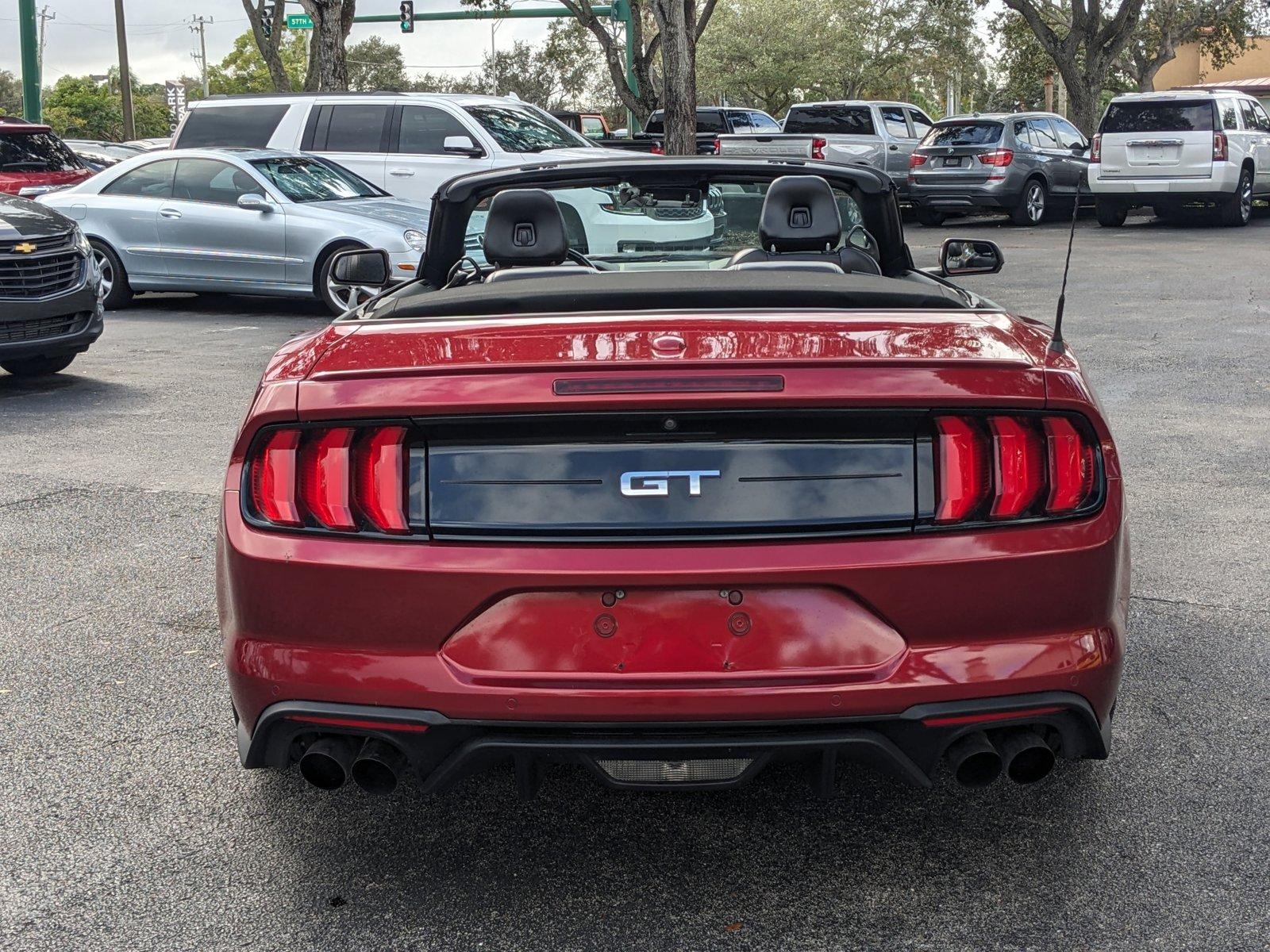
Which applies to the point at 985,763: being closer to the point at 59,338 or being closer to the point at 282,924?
the point at 282,924

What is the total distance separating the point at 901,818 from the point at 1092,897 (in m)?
0.51

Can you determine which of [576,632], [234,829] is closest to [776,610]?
[576,632]

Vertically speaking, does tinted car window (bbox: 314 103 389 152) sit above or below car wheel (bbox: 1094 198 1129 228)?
above

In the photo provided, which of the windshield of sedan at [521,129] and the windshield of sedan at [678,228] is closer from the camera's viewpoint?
the windshield of sedan at [678,228]

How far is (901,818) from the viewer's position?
344cm

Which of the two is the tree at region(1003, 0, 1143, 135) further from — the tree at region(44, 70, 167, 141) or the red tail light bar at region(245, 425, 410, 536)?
the tree at region(44, 70, 167, 141)

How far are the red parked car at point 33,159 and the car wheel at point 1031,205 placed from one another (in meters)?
13.5

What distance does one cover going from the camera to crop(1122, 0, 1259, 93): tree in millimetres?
41031

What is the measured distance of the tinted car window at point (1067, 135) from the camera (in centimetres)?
2402

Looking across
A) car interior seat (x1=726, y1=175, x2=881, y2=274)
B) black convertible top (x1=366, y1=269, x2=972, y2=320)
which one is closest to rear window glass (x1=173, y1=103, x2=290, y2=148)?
car interior seat (x1=726, y1=175, x2=881, y2=274)

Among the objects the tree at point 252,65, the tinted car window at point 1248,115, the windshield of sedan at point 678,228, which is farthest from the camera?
the tree at point 252,65

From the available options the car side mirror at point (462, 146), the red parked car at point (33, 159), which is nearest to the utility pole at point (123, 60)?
the red parked car at point (33, 159)

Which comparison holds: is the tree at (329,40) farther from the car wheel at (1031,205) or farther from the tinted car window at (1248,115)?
the tinted car window at (1248,115)

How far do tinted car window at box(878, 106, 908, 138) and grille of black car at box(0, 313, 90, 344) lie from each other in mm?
18258
